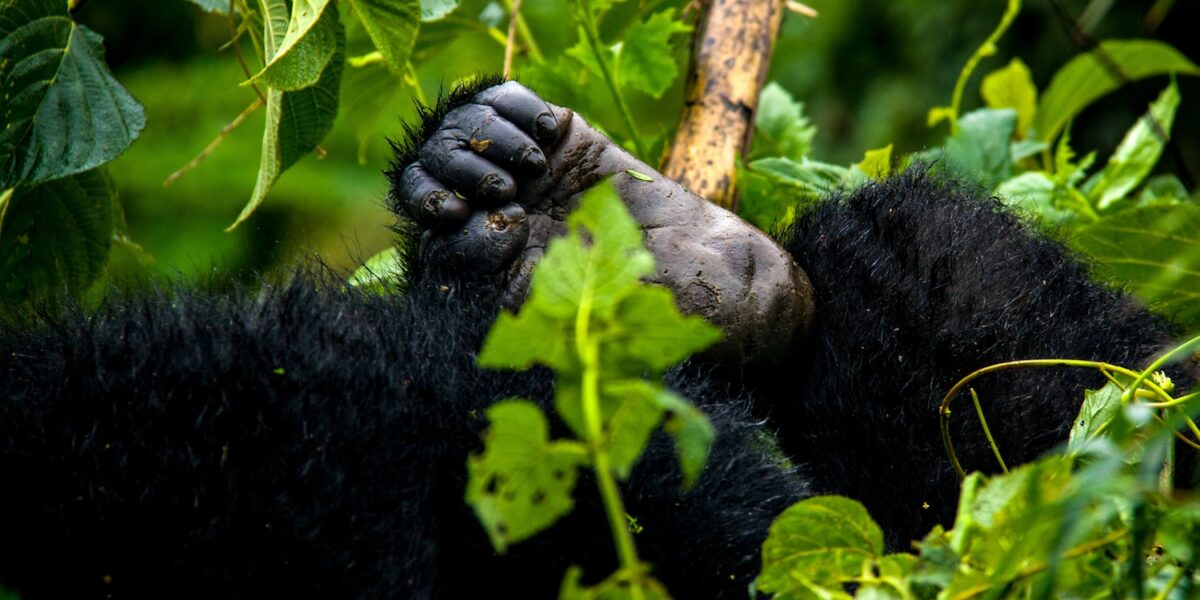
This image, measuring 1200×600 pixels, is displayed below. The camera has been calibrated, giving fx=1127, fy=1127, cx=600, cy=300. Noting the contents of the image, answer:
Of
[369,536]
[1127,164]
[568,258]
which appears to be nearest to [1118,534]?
[568,258]

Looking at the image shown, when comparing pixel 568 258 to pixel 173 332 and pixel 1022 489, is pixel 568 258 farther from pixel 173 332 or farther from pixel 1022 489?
pixel 173 332

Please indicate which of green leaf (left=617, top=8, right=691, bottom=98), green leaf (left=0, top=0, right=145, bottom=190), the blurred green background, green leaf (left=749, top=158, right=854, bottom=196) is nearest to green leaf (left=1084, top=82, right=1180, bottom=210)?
green leaf (left=749, top=158, right=854, bottom=196)

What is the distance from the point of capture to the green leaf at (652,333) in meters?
0.52

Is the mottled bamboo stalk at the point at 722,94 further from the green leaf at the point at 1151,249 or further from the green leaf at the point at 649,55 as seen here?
the green leaf at the point at 1151,249

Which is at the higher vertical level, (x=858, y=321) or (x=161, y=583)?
(x=858, y=321)

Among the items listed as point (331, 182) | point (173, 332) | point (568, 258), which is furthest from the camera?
point (331, 182)

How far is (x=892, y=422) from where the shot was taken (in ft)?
3.58

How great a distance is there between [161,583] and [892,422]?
679 mm

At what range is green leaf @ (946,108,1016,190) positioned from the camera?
1793 millimetres

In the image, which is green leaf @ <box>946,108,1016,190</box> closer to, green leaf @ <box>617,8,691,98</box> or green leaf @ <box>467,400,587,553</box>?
green leaf @ <box>617,8,691,98</box>

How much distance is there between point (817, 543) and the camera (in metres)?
0.63

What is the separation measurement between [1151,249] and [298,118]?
0.99 m

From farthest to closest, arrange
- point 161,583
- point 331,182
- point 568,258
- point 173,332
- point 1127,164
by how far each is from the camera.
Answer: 1. point 331,182
2. point 1127,164
3. point 173,332
4. point 161,583
5. point 568,258

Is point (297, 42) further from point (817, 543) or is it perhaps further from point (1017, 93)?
point (1017, 93)
